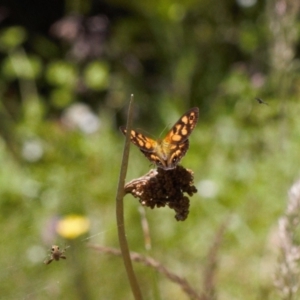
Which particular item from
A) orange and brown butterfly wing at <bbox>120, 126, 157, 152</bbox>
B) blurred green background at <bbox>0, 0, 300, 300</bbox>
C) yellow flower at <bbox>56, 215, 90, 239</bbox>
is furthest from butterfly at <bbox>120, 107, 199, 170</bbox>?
yellow flower at <bbox>56, 215, 90, 239</bbox>

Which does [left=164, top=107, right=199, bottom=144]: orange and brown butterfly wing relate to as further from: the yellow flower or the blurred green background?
the yellow flower

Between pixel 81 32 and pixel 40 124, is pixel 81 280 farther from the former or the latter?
pixel 81 32

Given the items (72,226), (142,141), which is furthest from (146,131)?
(72,226)

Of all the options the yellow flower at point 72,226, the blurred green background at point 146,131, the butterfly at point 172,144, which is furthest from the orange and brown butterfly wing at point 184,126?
the yellow flower at point 72,226

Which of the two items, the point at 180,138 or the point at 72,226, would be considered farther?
the point at 72,226

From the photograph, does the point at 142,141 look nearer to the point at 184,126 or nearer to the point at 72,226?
the point at 184,126

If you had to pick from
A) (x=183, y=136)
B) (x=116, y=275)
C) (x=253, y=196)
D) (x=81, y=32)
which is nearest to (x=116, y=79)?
(x=81, y=32)

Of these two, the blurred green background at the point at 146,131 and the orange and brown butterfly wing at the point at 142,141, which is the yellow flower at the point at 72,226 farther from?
the orange and brown butterfly wing at the point at 142,141
